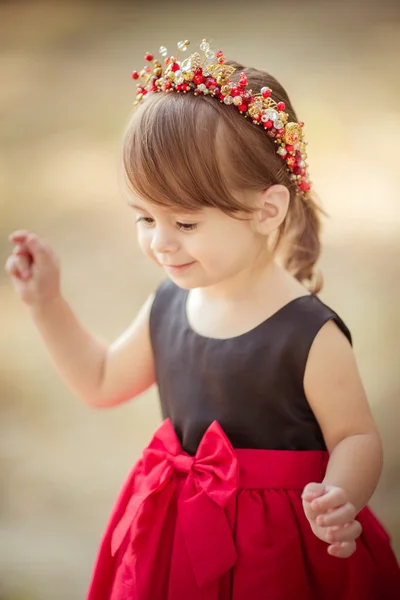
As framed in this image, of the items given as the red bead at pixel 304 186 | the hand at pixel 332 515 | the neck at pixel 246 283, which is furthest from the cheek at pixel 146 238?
the hand at pixel 332 515

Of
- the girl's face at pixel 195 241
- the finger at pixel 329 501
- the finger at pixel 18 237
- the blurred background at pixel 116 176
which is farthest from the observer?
the blurred background at pixel 116 176

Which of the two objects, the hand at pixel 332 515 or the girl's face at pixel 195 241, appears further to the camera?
the girl's face at pixel 195 241

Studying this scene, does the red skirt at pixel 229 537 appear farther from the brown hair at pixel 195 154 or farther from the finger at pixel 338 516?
the brown hair at pixel 195 154

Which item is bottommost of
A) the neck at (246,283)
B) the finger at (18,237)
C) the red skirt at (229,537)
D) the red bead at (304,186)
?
the red skirt at (229,537)

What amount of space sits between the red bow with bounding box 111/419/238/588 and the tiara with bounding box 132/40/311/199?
1.38ft

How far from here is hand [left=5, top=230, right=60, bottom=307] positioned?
125 cm

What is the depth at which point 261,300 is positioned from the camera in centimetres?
116

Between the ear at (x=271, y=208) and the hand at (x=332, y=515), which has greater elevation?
the ear at (x=271, y=208)

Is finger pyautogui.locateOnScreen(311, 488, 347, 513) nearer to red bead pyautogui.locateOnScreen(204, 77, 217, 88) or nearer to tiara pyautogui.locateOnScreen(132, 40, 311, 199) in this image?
tiara pyautogui.locateOnScreen(132, 40, 311, 199)

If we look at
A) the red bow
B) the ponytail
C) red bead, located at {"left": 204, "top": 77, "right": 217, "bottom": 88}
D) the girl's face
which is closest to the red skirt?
the red bow

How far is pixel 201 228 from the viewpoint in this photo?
3.52 feet

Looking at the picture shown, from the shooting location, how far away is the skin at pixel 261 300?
1.01m

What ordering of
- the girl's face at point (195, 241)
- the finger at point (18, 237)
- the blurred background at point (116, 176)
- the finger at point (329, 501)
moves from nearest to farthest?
the finger at point (329, 501)
the girl's face at point (195, 241)
the finger at point (18, 237)
the blurred background at point (116, 176)

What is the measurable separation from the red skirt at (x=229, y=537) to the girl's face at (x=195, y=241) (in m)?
0.22
